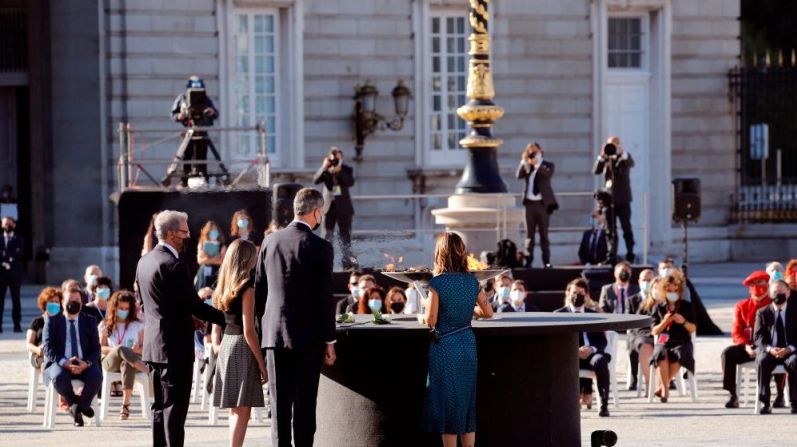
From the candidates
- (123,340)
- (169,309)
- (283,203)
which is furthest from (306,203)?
(283,203)

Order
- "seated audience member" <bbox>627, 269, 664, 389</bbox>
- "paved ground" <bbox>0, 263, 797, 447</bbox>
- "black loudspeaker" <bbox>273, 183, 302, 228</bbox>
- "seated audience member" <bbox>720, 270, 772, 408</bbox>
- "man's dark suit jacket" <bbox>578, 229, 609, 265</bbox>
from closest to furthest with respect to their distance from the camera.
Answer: "paved ground" <bbox>0, 263, 797, 447</bbox>, "seated audience member" <bbox>720, 270, 772, 408</bbox>, "seated audience member" <bbox>627, 269, 664, 389</bbox>, "black loudspeaker" <bbox>273, 183, 302, 228</bbox>, "man's dark suit jacket" <bbox>578, 229, 609, 265</bbox>

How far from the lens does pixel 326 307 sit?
495 inches

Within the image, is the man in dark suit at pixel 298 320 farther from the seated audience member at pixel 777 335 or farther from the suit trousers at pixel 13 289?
the suit trousers at pixel 13 289

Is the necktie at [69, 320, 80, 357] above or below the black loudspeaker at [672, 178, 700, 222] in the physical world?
below

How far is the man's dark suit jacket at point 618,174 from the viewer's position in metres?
26.4

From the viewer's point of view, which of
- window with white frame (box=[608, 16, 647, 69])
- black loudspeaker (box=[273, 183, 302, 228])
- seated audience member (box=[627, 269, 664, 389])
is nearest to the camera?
seated audience member (box=[627, 269, 664, 389])

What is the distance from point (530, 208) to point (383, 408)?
1337 centimetres

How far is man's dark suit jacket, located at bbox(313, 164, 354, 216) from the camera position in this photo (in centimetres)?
2812

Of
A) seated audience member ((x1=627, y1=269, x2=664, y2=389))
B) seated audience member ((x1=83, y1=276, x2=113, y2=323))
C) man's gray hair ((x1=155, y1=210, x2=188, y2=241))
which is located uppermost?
man's gray hair ((x1=155, y1=210, x2=188, y2=241))

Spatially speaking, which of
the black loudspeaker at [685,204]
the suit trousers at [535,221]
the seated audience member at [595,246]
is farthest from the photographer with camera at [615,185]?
the suit trousers at [535,221]

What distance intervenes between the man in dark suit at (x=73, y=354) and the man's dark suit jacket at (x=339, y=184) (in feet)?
36.9

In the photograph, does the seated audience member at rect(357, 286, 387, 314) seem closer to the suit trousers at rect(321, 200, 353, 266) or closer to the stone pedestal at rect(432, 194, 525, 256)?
the stone pedestal at rect(432, 194, 525, 256)

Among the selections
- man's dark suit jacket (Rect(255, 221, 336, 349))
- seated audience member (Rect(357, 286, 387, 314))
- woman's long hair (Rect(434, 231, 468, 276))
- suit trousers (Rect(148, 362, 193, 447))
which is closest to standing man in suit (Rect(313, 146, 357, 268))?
seated audience member (Rect(357, 286, 387, 314))

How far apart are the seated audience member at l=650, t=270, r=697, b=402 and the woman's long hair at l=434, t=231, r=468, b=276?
230 inches
